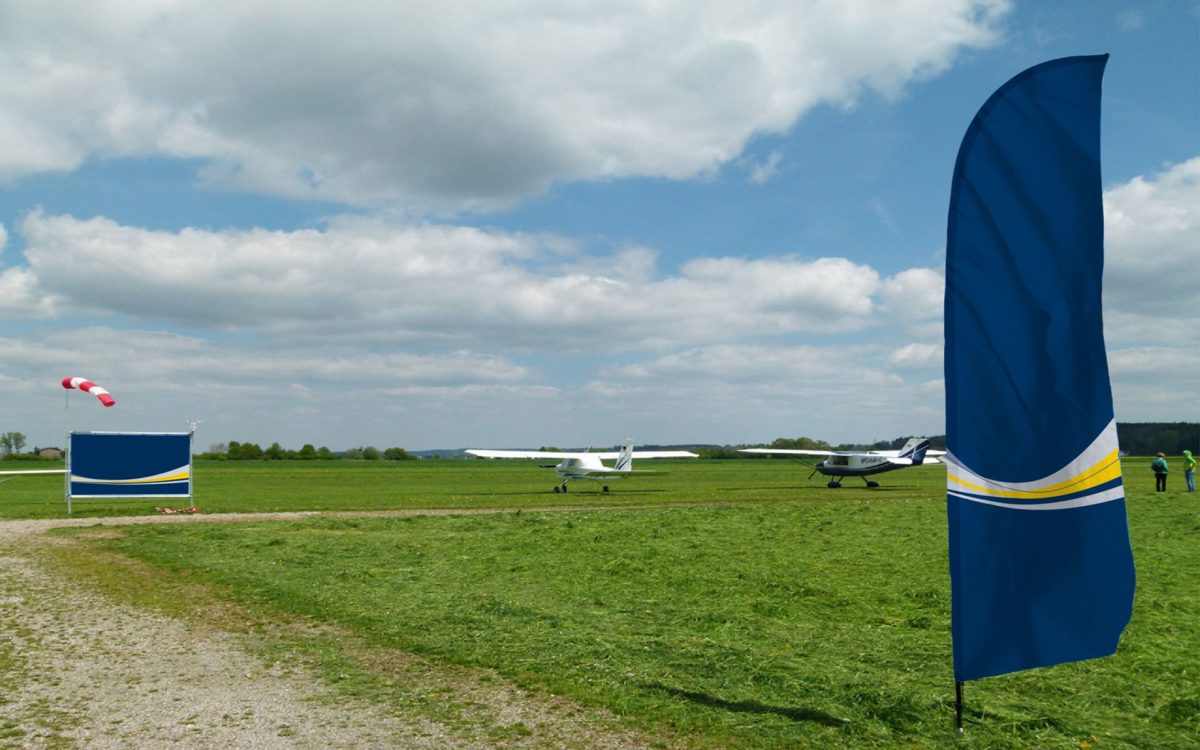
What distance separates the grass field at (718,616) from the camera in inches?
240

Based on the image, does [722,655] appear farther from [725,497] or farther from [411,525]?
[725,497]

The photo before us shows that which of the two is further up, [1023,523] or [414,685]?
[1023,523]

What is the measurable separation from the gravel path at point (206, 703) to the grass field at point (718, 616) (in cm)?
45

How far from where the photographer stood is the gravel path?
5.78 m

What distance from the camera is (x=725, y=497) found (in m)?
35.0

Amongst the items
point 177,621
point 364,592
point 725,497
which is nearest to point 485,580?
point 364,592

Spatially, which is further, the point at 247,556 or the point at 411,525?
the point at 411,525

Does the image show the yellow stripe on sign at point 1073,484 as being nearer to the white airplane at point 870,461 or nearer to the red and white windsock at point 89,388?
the red and white windsock at point 89,388

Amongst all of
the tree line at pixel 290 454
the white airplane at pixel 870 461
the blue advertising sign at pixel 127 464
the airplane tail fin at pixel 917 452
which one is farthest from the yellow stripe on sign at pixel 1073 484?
the tree line at pixel 290 454

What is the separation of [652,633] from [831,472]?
4040 cm

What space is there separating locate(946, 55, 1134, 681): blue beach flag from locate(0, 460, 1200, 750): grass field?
56.1 inches

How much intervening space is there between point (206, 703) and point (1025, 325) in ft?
21.4

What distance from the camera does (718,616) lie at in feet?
32.4

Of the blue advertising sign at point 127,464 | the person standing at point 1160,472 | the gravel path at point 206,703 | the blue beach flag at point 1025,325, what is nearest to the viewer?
the blue beach flag at point 1025,325
